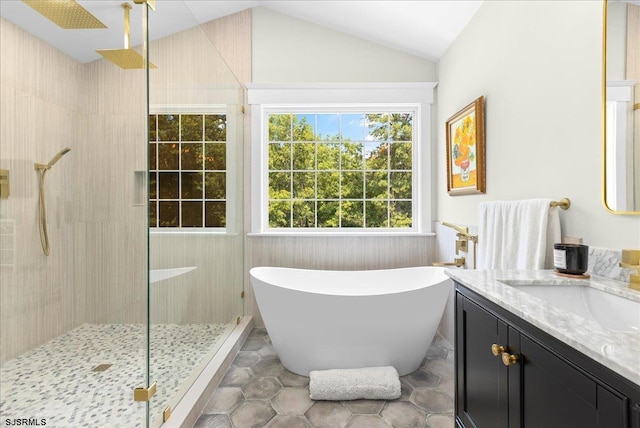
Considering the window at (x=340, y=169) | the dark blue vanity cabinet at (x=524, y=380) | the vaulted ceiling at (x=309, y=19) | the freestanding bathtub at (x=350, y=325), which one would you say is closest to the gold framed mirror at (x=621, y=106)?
the dark blue vanity cabinet at (x=524, y=380)

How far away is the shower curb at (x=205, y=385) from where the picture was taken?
1616 millimetres

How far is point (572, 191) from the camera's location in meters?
1.44

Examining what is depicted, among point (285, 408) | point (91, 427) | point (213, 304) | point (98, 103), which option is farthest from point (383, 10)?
point (91, 427)

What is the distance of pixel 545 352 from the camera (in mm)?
809

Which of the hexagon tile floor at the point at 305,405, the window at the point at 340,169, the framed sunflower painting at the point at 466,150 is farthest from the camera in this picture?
the window at the point at 340,169

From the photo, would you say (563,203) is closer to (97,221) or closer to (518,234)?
(518,234)

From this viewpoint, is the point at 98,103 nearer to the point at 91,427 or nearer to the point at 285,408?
the point at 91,427

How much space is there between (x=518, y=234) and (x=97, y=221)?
201cm

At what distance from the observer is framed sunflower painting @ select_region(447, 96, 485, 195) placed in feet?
7.23

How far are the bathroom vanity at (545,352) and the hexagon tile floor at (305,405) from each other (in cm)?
52

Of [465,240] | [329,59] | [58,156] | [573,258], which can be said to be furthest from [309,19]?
[573,258]

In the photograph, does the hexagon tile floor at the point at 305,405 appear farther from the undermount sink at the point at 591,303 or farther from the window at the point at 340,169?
the window at the point at 340,169

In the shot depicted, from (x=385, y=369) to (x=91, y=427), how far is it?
151cm

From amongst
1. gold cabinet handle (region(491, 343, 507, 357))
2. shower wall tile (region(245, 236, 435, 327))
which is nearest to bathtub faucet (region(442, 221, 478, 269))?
shower wall tile (region(245, 236, 435, 327))
